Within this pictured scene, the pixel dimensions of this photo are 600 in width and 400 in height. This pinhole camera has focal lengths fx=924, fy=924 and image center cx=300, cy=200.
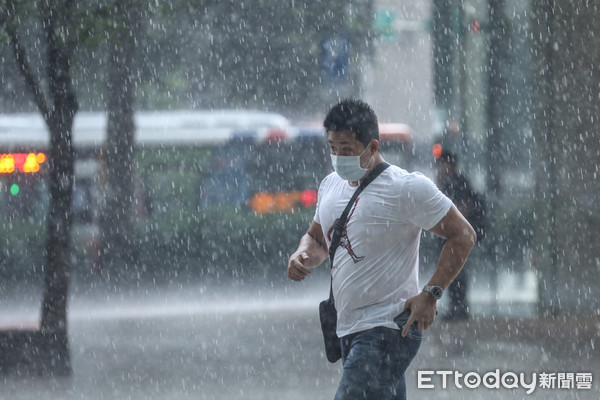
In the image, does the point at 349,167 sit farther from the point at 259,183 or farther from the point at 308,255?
the point at 259,183

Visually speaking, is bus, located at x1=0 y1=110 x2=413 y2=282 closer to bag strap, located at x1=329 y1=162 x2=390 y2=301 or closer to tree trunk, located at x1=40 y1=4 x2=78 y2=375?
tree trunk, located at x1=40 y1=4 x2=78 y2=375

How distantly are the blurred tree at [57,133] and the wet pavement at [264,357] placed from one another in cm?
50

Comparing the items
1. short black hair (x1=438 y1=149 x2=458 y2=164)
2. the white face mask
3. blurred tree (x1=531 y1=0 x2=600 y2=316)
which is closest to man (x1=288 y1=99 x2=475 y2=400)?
the white face mask

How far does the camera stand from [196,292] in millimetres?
12703

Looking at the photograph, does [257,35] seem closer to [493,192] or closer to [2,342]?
[493,192]

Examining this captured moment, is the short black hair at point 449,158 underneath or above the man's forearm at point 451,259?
underneath

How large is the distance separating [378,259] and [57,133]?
15.4ft

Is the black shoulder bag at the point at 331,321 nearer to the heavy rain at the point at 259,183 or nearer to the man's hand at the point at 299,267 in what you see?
the man's hand at the point at 299,267

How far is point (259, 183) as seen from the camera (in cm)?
1644

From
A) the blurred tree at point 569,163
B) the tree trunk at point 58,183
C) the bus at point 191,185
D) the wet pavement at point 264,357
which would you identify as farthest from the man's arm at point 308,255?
the bus at point 191,185

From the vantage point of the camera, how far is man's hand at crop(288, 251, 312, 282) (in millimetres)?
3445

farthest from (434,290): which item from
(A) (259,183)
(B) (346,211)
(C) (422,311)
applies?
(A) (259,183)

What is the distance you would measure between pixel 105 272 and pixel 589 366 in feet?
30.0

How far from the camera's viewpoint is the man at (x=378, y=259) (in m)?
→ 3.30
